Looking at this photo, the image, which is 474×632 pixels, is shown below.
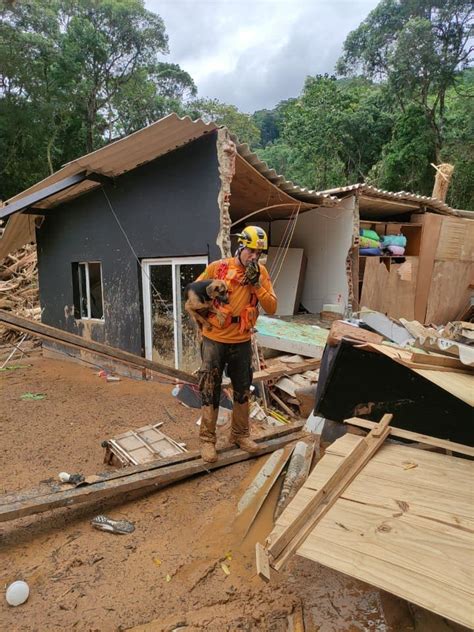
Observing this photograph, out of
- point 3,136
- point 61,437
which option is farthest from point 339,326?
point 3,136

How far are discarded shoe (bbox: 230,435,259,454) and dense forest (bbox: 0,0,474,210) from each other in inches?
601

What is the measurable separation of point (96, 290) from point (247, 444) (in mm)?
5756

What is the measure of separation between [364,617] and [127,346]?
240 inches

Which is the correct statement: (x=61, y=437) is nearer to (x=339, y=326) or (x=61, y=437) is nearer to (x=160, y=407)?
(x=160, y=407)

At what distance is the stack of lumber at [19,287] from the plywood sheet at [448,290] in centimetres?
1063

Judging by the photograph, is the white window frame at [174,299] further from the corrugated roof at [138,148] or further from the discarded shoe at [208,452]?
the discarded shoe at [208,452]

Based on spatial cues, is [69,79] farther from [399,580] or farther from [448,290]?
[399,580]

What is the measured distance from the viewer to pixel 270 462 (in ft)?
11.5

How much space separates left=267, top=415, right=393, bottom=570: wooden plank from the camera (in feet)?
5.03

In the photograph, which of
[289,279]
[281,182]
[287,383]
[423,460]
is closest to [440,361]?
[423,460]

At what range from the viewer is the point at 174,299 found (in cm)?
655

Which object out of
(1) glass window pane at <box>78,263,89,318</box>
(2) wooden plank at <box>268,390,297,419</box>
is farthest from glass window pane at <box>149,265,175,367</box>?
(1) glass window pane at <box>78,263,89,318</box>

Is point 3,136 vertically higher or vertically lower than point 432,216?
higher

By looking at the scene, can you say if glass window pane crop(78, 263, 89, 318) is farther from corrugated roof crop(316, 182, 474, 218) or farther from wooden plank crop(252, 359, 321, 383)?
corrugated roof crop(316, 182, 474, 218)
